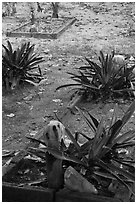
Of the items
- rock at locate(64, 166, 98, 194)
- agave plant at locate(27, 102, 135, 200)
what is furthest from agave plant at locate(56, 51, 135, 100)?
rock at locate(64, 166, 98, 194)

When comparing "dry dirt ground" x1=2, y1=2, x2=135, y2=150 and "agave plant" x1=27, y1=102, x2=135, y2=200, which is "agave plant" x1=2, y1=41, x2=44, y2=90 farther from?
"agave plant" x1=27, y1=102, x2=135, y2=200

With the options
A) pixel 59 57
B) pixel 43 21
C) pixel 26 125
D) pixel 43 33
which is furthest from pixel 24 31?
pixel 26 125

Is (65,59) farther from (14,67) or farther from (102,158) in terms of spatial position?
(102,158)

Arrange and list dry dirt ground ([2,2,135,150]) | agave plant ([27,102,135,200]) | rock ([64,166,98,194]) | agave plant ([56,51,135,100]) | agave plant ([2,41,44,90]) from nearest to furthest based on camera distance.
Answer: rock ([64,166,98,194]), agave plant ([27,102,135,200]), dry dirt ground ([2,2,135,150]), agave plant ([56,51,135,100]), agave plant ([2,41,44,90])

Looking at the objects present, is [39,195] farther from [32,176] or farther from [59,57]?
[59,57]

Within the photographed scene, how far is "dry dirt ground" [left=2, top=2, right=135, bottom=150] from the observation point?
5344mm

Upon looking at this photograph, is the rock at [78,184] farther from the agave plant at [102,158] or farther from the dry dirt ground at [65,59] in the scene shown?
the dry dirt ground at [65,59]

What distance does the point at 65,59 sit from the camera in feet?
28.0

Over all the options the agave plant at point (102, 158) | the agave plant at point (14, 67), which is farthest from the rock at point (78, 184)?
the agave plant at point (14, 67)

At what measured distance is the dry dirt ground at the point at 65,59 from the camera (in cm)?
534

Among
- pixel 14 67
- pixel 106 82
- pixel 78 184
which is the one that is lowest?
pixel 78 184

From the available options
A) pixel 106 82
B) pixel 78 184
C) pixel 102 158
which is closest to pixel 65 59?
pixel 106 82

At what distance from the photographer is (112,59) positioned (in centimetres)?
651

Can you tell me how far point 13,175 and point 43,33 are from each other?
25.0 feet
